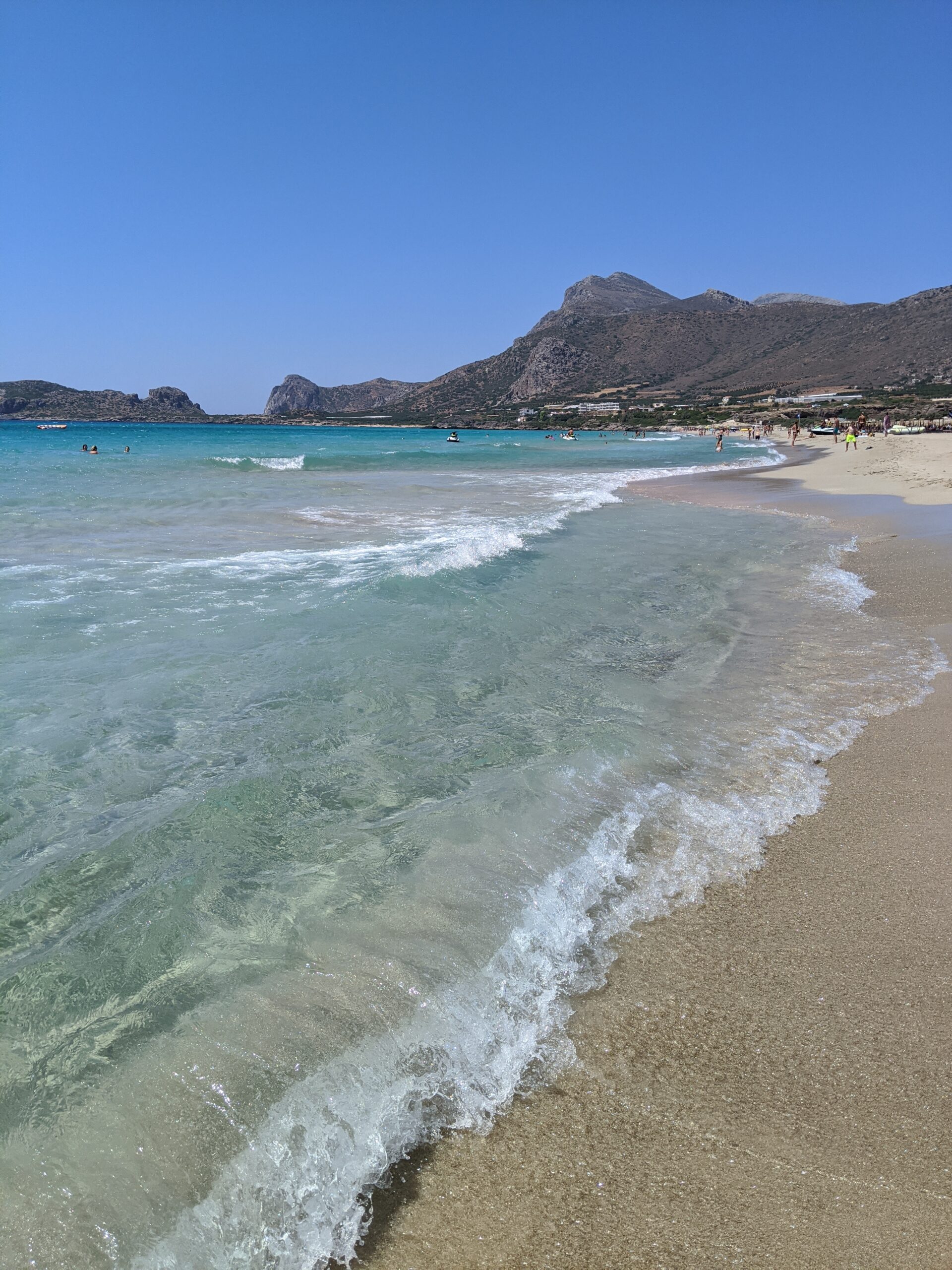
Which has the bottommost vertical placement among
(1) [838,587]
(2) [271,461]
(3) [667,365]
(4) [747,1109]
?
(1) [838,587]

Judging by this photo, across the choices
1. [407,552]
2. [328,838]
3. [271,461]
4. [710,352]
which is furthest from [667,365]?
[328,838]

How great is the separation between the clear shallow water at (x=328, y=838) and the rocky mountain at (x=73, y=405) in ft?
575

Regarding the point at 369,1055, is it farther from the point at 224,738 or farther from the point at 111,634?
the point at 111,634

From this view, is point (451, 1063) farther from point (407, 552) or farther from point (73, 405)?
point (73, 405)

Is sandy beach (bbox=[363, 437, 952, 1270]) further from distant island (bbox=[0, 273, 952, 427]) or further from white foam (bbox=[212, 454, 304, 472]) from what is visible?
distant island (bbox=[0, 273, 952, 427])

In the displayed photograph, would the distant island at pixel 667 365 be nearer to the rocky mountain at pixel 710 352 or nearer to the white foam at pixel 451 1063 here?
the rocky mountain at pixel 710 352

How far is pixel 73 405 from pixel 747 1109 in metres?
192

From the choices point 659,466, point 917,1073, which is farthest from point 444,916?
point 659,466

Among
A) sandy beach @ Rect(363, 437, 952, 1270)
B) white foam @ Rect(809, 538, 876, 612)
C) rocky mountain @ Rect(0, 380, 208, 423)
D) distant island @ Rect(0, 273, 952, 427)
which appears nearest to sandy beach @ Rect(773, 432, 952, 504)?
white foam @ Rect(809, 538, 876, 612)

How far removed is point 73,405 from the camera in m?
164

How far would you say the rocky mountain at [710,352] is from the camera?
346ft

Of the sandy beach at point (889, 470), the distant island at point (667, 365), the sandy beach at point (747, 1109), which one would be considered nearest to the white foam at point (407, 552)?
the sandy beach at point (747, 1109)

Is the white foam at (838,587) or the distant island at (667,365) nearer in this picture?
the white foam at (838,587)

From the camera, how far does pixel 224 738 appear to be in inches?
200
